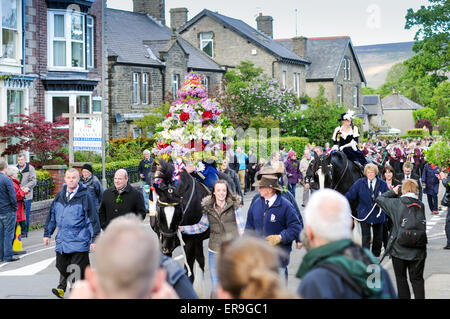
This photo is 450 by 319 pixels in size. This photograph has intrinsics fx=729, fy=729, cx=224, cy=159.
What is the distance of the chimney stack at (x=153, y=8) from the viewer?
4856 cm

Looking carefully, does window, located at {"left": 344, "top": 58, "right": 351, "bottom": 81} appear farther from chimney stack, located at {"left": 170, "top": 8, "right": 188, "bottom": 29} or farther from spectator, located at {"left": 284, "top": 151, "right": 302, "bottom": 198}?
spectator, located at {"left": 284, "top": 151, "right": 302, "bottom": 198}

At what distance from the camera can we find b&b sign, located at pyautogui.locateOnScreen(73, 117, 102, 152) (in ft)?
70.5

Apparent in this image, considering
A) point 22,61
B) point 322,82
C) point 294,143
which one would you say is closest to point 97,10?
point 22,61

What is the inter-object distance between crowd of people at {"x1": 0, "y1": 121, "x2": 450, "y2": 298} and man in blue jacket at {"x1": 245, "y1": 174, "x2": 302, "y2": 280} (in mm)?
12

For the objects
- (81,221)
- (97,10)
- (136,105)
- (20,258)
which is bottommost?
(20,258)

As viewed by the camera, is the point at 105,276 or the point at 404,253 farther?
the point at 404,253

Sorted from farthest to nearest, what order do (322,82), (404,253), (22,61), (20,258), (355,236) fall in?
(322,82) < (22,61) < (20,258) < (355,236) < (404,253)

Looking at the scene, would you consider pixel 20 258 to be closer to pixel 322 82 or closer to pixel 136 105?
pixel 136 105

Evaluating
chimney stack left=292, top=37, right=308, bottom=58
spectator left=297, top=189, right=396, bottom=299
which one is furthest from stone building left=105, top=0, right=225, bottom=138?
spectator left=297, top=189, right=396, bottom=299

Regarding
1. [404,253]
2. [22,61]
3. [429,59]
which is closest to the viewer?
[404,253]

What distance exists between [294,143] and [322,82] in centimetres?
2404

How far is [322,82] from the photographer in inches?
2490

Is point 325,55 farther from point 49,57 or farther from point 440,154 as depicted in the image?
point 440,154

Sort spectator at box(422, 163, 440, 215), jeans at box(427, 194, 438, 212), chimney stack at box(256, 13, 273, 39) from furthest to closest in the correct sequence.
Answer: chimney stack at box(256, 13, 273, 39) < jeans at box(427, 194, 438, 212) < spectator at box(422, 163, 440, 215)
